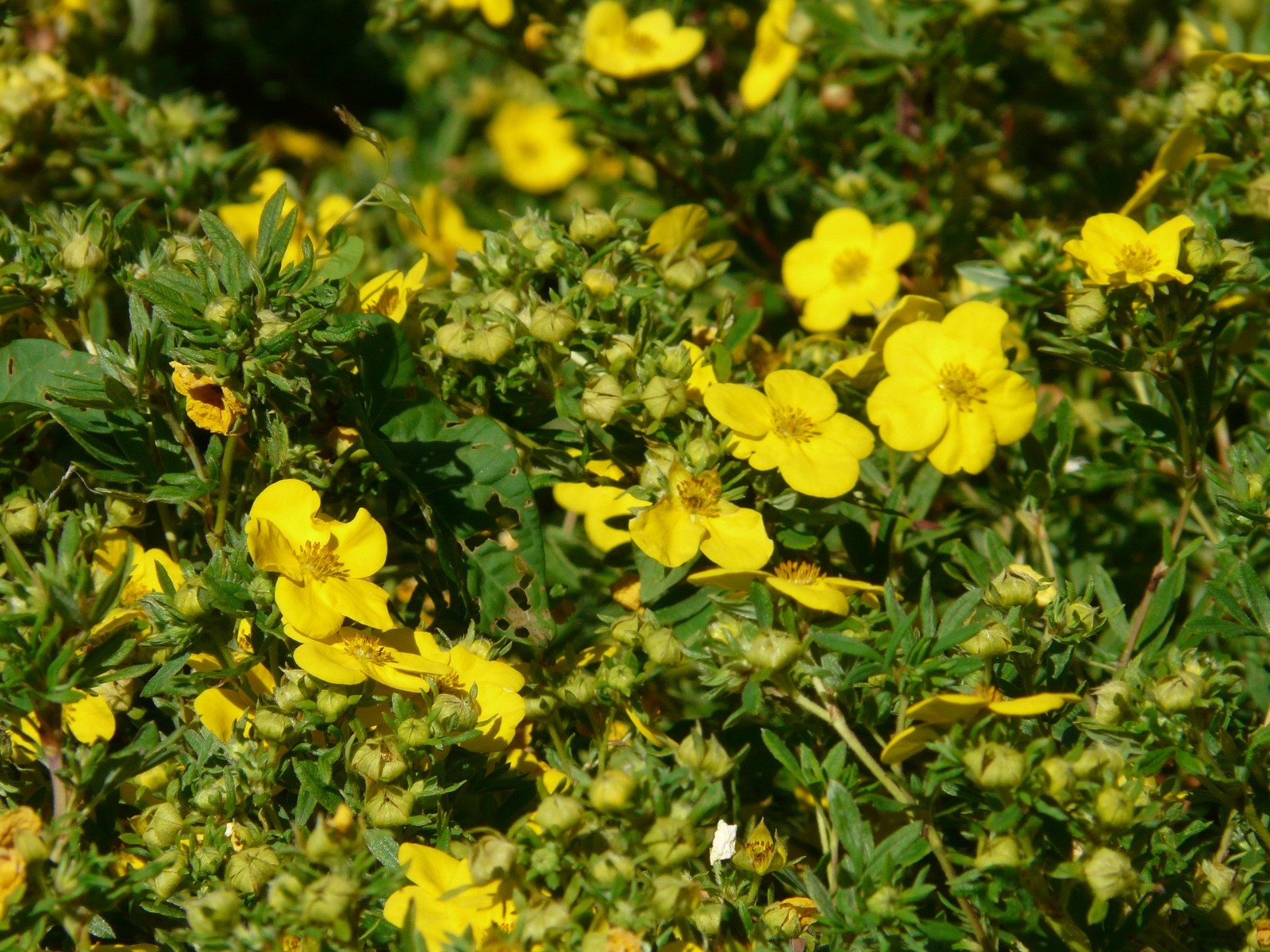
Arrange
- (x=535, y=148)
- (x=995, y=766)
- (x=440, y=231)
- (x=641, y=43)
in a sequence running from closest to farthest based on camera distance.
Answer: (x=995, y=766)
(x=641, y=43)
(x=440, y=231)
(x=535, y=148)

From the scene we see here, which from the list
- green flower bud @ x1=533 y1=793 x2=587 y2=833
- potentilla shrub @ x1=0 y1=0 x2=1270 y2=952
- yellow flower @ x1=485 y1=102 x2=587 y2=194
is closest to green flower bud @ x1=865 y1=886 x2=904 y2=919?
potentilla shrub @ x1=0 y1=0 x2=1270 y2=952

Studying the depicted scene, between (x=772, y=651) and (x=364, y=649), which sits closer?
(x=772, y=651)

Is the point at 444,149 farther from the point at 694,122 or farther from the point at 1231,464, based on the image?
the point at 1231,464

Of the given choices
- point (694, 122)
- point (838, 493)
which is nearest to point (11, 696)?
point (838, 493)

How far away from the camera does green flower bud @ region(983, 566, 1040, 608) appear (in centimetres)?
179

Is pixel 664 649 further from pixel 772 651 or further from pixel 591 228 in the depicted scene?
pixel 591 228

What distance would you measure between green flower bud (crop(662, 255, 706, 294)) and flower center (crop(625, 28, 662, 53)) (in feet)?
3.46

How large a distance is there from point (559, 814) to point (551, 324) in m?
0.81

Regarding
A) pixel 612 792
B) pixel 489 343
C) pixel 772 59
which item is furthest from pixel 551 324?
pixel 772 59

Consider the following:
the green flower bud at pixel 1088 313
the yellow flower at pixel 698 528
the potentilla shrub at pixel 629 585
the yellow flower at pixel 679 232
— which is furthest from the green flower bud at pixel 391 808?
the green flower bud at pixel 1088 313

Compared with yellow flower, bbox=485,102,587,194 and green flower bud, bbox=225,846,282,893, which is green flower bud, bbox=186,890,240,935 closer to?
green flower bud, bbox=225,846,282,893

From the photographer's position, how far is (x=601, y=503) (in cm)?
214

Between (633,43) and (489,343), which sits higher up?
(633,43)

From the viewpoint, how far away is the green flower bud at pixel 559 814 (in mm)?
1520
